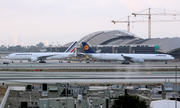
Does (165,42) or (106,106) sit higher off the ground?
(165,42)

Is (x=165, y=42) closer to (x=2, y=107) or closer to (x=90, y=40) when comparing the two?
(x=90, y=40)

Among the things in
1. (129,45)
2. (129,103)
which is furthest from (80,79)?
(129,45)

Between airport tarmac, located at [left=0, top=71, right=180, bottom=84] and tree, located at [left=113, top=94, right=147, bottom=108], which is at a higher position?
tree, located at [left=113, top=94, right=147, bottom=108]

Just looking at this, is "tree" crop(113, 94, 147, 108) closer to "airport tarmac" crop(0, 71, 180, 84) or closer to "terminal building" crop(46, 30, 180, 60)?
"airport tarmac" crop(0, 71, 180, 84)

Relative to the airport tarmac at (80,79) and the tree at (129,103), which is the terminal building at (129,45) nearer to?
the airport tarmac at (80,79)

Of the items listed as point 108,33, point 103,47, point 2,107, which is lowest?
point 2,107

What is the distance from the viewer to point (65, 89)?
2214cm

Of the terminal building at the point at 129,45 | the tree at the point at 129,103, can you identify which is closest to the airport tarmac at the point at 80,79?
the tree at the point at 129,103

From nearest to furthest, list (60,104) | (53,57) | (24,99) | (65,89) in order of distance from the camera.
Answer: (60,104), (24,99), (65,89), (53,57)

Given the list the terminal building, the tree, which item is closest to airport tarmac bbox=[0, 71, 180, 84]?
the tree

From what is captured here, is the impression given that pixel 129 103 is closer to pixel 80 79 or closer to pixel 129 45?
pixel 80 79

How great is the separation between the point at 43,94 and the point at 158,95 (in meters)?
11.5

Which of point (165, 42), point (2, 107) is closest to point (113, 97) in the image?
point (2, 107)

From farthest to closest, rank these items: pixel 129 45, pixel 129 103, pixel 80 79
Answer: pixel 129 45 → pixel 80 79 → pixel 129 103
